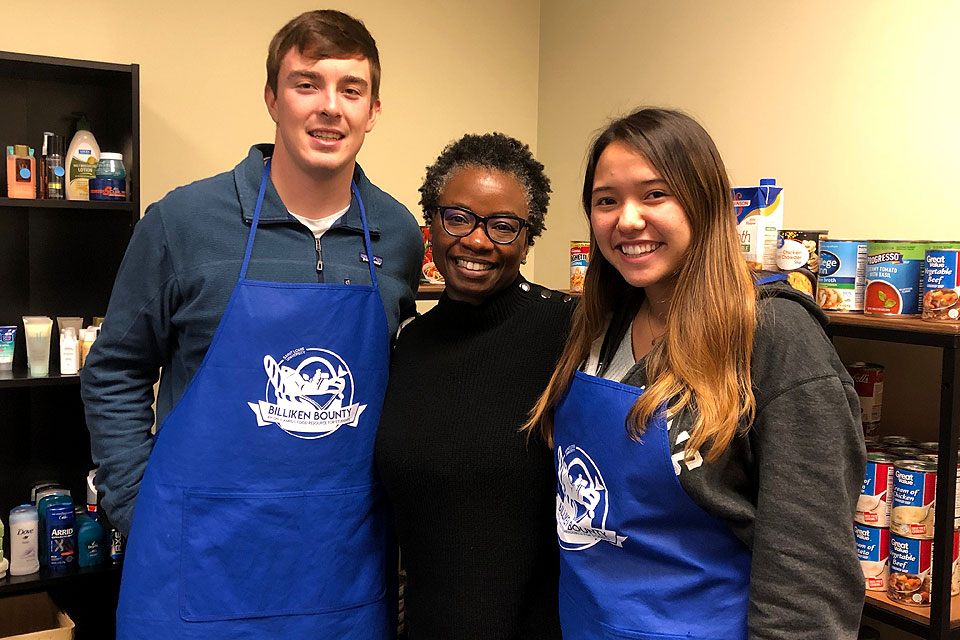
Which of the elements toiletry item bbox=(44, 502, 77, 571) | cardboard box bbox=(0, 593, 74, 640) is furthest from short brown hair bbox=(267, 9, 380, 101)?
cardboard box bbox=(0, 593, 74, 640)

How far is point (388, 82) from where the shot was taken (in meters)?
3.27

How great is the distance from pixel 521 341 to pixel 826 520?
26.6 inches

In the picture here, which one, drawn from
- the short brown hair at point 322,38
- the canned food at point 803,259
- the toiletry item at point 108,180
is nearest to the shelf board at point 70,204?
the toiletry item at point 108,180

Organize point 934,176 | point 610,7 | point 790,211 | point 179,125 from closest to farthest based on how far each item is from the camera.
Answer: point 934,176 < point 790,211 < point 179,125 < point 610,7

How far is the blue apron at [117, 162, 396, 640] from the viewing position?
157cm

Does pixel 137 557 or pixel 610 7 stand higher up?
pixel 610 7

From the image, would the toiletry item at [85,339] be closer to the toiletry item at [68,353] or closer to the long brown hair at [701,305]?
the toiletry item at [68,353]

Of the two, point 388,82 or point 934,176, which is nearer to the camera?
point 934,176

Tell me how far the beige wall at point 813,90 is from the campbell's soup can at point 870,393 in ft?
1.39

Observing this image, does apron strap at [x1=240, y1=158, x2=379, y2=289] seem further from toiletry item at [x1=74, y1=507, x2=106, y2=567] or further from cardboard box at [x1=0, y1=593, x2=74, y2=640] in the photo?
cardboard box at [x1=0, y1=593, x2=74, y2=640]

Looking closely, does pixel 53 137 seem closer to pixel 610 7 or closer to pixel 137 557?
pixel 137 557

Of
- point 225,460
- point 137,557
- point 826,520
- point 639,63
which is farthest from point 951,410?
point 639,63

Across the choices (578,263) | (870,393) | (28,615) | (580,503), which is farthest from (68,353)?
(870,393)

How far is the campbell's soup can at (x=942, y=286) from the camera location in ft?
5.33
